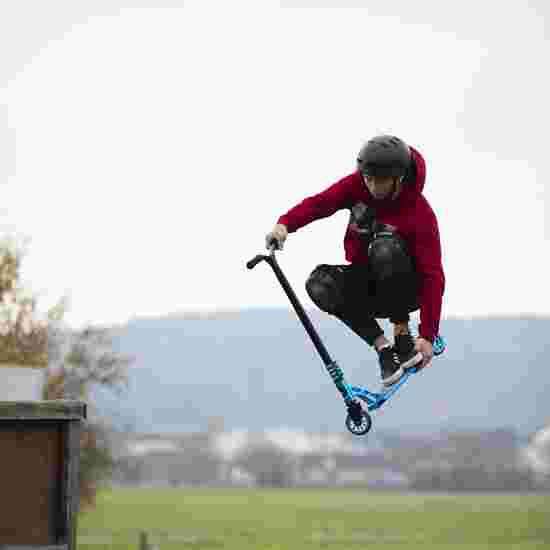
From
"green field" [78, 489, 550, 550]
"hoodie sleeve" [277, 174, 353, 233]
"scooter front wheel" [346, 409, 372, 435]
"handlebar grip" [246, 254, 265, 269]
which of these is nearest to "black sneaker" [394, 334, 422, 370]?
"scooter front wheel" [346, 409, 372, 435]

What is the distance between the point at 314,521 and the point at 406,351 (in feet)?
294

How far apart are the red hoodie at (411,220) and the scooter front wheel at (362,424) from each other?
2.35 feet

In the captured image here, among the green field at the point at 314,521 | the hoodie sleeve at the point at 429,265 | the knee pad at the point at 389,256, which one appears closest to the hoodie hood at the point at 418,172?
the hoodie sleeve at the point at 429,265

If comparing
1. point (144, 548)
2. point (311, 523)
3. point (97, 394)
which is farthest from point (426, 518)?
point (144, 548)

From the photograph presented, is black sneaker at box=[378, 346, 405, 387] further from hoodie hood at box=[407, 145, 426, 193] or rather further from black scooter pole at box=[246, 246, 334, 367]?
hoodie hood at box=[407, 145, 426, 193]

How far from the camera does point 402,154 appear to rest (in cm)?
963

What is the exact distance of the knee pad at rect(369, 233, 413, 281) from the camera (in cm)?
981

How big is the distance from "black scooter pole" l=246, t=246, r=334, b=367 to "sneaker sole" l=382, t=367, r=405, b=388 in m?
0.52

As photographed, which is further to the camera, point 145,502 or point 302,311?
point 145,502

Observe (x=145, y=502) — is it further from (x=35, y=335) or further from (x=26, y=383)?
(x=26, y=383)

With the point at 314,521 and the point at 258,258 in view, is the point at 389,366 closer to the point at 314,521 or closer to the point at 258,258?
the point at 258,258

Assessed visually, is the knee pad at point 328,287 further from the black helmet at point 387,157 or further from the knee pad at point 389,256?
the black helmet at point 387,157

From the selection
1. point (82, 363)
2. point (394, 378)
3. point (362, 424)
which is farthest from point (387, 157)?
point (82, 363)

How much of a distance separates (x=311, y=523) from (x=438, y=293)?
283 feet
